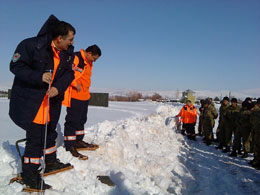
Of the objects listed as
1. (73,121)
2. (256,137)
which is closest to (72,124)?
(73,121)

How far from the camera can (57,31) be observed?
2.87 meters

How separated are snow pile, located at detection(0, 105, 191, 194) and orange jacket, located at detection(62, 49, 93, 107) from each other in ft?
3.22

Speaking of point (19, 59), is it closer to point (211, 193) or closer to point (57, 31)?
point (57, 31)

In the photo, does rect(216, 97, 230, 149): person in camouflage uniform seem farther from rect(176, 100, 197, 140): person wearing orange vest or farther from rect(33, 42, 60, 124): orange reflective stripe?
rect(33, 42, 60, 124): orange reflective stripe

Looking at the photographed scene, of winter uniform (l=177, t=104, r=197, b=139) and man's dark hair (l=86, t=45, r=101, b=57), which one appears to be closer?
man's dark hair (l=86, t=45, r=101, b=57)

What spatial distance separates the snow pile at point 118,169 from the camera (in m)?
3.07

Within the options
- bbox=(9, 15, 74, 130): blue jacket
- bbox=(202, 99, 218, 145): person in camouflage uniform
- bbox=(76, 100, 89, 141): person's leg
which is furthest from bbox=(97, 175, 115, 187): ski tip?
bbox=(202, 99, 218, 145): person in camouflage uniform

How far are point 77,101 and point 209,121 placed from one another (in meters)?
6.38

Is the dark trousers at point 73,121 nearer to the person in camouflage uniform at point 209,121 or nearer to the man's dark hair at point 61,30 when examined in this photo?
the man's dark hair at point 61,30

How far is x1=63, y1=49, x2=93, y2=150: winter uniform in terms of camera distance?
4.09m

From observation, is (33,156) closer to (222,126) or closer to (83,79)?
(83,79)

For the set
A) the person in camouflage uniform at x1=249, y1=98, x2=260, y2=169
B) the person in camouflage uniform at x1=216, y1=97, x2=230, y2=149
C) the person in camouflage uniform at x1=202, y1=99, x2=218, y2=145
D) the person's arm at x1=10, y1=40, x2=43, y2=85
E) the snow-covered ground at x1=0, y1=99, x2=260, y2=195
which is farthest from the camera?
the person in camouflage uniform at x1=202, y1=99, x2=218, y2=145

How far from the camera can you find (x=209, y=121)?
8.98 m

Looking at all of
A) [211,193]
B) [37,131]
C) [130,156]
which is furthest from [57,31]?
[211,193]
